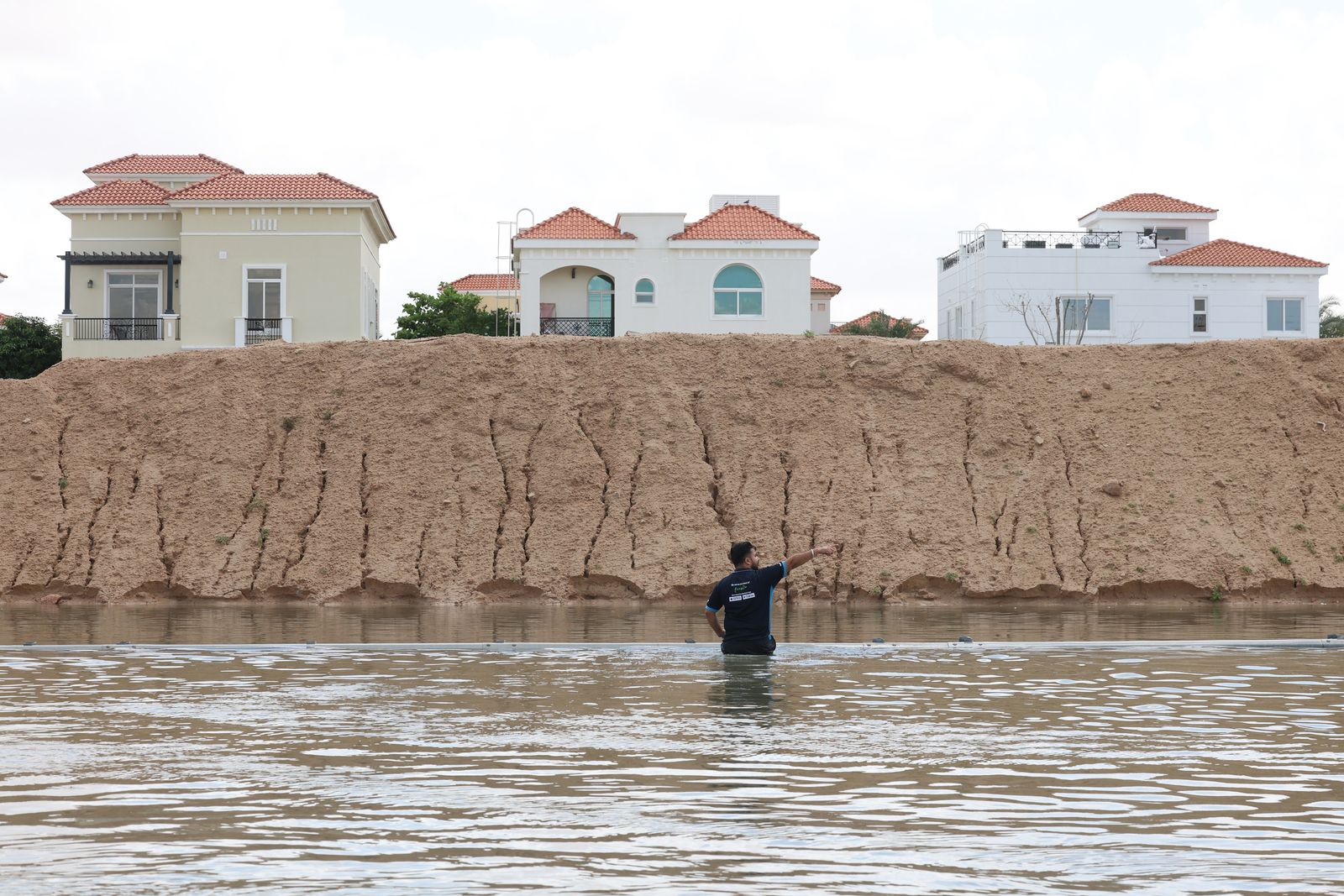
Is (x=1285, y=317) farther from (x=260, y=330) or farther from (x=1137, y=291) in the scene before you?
(x=260, y=330)

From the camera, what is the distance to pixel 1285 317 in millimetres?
55250

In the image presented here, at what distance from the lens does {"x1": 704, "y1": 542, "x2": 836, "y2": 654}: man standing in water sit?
52.7 feet

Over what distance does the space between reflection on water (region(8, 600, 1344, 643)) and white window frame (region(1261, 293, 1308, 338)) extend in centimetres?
2758

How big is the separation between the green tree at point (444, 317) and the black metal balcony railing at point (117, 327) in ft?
66.3

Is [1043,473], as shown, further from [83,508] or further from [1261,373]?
[83,508]

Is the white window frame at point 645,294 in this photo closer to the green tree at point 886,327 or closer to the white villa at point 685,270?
the white villa at point 685,270

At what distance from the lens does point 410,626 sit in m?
23.3

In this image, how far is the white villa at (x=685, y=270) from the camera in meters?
48.2

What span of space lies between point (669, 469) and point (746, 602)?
1663cm

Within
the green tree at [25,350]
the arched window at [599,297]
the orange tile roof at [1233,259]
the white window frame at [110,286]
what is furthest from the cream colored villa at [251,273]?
the orange tile roof at [1233,259]

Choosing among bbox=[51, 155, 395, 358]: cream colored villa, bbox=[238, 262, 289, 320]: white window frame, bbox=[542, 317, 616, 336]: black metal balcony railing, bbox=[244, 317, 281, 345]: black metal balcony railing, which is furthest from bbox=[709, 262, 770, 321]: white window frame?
bbox=[244, 317, 281, 345]: black metal balcony railing

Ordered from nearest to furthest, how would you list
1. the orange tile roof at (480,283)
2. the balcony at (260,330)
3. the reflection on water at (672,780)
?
the reflection on water at (672,780)
the balcony at (260,330)
the orange tile roof at (480,283)

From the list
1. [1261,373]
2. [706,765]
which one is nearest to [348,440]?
[1261,373]

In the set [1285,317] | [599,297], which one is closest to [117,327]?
[599,297]
